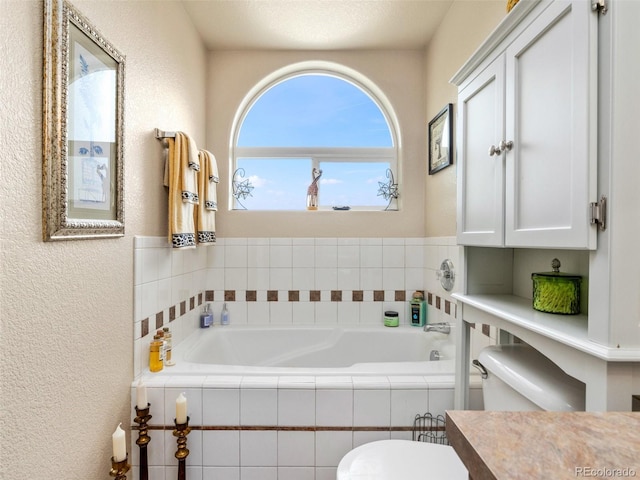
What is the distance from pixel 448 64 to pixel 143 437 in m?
2.56

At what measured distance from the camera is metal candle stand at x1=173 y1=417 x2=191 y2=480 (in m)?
1.35

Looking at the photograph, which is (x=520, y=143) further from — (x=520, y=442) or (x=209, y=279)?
(x=209, y=279)

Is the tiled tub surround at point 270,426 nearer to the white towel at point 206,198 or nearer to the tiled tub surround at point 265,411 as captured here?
the tiled tub surround at point 265,411

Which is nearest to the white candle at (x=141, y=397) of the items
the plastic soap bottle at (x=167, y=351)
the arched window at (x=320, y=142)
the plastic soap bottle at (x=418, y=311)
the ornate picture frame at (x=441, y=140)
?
the plastic soap bottle at (x=167, y=351)

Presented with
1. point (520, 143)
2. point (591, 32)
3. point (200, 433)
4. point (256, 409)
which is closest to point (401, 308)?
point (256, 409)

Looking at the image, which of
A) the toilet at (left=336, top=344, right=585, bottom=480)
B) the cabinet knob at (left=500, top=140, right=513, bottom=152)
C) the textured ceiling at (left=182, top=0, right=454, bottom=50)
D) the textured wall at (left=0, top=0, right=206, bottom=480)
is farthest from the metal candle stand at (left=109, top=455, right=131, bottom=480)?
the textured ceiling at (left=182, top=0, right=454, bottom=50)

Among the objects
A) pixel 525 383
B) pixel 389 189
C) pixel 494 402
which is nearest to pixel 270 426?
pixel 494 402

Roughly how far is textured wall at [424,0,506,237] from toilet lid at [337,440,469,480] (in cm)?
125

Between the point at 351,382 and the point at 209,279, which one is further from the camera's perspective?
the point at 209,279

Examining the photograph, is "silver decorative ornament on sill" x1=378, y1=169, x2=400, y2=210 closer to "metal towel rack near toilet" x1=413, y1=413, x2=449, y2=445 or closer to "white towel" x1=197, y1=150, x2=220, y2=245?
"white towel" x1=197, y1=150, x2=220, y2=245

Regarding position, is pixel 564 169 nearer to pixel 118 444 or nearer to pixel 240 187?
pixel 118 444

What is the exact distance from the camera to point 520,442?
399 millimetres

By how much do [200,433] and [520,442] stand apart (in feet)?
4.66

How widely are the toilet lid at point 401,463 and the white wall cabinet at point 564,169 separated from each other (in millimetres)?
483
